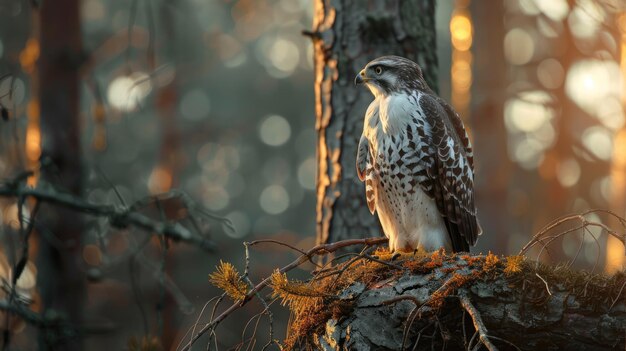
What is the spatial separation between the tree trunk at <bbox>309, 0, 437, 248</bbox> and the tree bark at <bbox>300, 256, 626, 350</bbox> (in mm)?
1634

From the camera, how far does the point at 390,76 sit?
513cm

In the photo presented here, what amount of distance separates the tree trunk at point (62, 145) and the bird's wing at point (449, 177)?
10.2 feet

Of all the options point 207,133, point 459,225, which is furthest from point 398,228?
point 207,133

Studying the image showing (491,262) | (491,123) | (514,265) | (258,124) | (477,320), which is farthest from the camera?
(258,124)

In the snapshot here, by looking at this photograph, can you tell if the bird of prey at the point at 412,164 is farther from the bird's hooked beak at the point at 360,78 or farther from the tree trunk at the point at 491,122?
the tree trunk at the point at 491,122

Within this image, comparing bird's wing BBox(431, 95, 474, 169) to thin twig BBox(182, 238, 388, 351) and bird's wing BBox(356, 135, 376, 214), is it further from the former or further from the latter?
thin twig BBox(182, 238, 388, 351)

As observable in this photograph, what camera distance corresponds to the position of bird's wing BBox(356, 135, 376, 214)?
511 centimetres

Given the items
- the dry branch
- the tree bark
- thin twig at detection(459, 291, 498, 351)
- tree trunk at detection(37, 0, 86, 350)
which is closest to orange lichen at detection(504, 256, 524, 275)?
the tree bark

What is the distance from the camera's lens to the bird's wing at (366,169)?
16.8 feet

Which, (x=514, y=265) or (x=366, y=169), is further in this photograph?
(x=366, y=169)

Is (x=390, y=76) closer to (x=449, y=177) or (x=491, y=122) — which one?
(x=449, y=177)

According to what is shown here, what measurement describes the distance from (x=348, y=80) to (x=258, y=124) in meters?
25.5

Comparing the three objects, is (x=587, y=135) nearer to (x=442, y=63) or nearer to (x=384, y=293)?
(x=442, y=63)

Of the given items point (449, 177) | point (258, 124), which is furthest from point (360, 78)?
point (258, 124)
